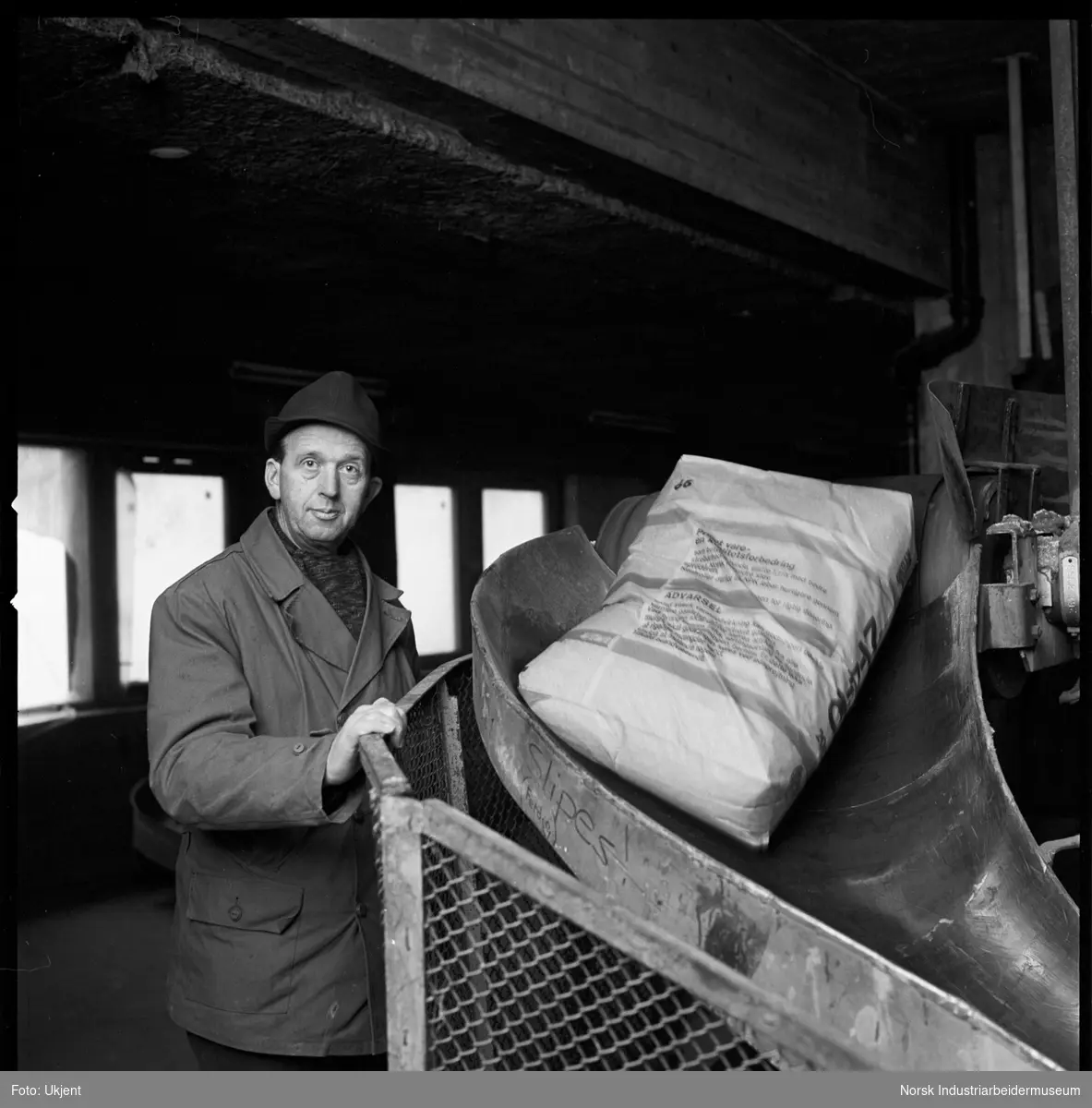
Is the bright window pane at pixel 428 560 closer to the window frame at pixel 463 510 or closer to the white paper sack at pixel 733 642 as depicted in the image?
the window frame at pixel 463 510

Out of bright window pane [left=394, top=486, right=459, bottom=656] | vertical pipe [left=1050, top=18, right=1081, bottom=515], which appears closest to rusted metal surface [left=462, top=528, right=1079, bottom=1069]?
vertical pipe [left=1050, top=18, right=1081, bottom=515]

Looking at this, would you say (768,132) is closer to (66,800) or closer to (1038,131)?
(1038,131)

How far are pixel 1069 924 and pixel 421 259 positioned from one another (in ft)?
9.97

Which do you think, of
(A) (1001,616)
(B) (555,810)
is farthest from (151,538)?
(A) (1001,616)

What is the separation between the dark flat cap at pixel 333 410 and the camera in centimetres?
208

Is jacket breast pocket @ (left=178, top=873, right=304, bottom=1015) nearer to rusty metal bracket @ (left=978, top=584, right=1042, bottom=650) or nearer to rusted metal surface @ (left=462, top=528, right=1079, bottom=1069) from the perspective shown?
rusted metal surface @ (left=462, top=528, right=1079, bottom=1069)

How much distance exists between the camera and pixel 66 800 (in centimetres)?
446

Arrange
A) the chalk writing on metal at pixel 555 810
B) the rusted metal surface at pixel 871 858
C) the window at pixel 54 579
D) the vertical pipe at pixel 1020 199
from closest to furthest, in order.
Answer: the rusted metal surface at pixel 871 858
the chalk writing on metal at pixel 555 810
the vertical pipe at pixel 1020 199
the window at pixel 54 579

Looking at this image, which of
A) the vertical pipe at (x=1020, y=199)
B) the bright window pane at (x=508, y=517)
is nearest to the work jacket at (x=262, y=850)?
the vertical pipe at (x=1020, y=199)

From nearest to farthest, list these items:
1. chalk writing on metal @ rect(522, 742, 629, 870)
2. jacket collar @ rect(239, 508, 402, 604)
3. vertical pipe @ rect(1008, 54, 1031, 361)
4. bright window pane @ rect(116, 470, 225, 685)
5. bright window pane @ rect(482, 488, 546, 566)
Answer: chalk writing on metal @ rect(522, 742, 629, 870) → jacket collar @ rect(239, 508, 402, 604) → vertical pipe @ rect(1008, 54, 1031, 361) → bright window pane @ rect(116, 470, 225, 685) → bright window pane @ rect(482, 488, 546, 566)

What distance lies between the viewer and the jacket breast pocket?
6.17 ft

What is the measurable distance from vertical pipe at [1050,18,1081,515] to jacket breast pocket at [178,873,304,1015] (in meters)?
1.47

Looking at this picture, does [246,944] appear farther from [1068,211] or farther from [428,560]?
[428,560]

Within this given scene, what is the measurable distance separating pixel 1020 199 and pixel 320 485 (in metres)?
3.34
